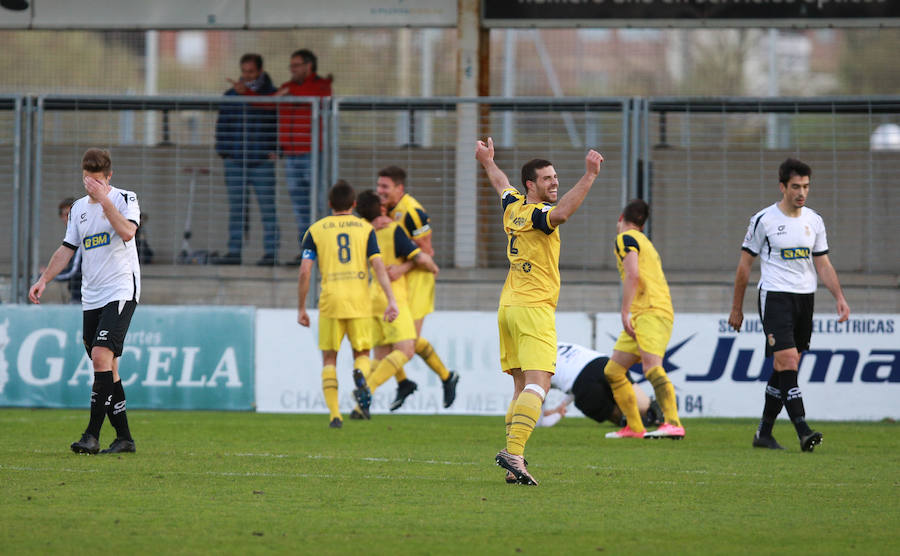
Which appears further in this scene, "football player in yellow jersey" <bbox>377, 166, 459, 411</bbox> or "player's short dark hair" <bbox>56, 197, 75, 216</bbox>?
"player's short dark hair" <bbox>56, 197, 75, 216</bbox>

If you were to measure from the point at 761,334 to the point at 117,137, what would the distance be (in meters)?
7.90

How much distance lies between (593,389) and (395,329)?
6.96ft

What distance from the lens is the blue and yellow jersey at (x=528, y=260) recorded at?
7523 millimetres

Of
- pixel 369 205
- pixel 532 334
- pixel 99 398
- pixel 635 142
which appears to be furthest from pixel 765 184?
pixel 99 398

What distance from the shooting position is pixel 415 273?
12.8 m

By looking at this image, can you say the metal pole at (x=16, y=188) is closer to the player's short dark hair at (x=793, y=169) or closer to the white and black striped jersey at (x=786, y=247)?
the white and black striped jersey at (x=786, y=247)

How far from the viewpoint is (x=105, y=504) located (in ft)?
21.0

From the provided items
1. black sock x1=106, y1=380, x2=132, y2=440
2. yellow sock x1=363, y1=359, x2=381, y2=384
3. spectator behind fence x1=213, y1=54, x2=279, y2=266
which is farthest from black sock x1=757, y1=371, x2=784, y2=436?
spectator behind fence x1=213, y1=54, x2=279, y2=266

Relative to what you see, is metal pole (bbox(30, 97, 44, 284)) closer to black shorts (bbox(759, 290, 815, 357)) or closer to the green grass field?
the green grass field

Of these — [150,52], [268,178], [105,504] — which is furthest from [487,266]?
[150,52]

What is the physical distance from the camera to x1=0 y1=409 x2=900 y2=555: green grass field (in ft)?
18.2

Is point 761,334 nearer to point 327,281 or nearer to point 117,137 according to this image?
point 327,281

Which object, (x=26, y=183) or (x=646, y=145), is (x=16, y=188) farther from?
(x=646, y=145)

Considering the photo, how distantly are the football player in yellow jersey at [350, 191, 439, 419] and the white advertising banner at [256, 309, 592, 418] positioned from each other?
3.28 feet
